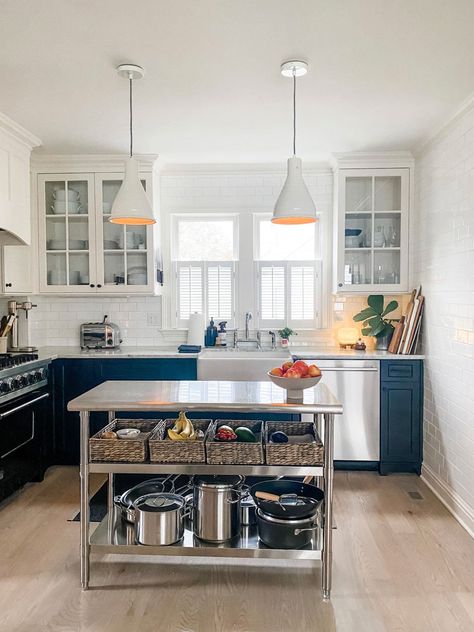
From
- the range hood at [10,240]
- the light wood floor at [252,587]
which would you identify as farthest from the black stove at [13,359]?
the light wood floor at [252,587]

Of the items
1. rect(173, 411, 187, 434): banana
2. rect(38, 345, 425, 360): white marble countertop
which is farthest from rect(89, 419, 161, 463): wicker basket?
rect(38, 345, 425, 360): white marble countertop

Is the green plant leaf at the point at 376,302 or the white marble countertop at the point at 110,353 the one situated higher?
the green plant leaf at the point at 376,302

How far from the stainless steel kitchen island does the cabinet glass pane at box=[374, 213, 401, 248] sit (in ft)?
7.88

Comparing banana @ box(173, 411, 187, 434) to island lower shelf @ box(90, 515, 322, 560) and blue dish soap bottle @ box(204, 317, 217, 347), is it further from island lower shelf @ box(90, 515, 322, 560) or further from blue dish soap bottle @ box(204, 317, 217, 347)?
blue dish soap bottle @ box(204, 317, 217, 347)

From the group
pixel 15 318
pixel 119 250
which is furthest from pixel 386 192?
pixel 15 318

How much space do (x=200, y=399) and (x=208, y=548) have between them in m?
0.76

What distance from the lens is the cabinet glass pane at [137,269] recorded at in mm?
4922

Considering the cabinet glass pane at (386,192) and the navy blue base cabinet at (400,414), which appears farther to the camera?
the cabinet glass pane at (386,192)

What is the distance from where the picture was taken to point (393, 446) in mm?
4477

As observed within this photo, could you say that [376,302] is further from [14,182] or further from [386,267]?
[14,182]

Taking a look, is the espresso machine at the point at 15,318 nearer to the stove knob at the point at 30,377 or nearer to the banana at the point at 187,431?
the stove knob at the point at 30,377

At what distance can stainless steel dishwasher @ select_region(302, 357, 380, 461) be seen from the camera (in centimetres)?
448

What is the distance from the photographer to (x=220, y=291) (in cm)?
530

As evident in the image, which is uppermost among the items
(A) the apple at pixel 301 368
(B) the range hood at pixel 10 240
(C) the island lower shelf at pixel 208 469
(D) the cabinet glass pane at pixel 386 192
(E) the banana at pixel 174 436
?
(D) the cabinet glass pane at pixel 386 192
